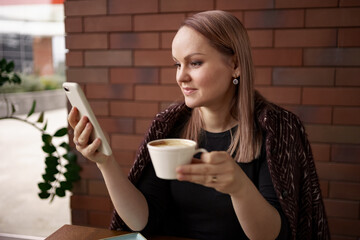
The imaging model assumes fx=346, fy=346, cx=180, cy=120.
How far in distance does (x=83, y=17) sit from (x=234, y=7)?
86 cm

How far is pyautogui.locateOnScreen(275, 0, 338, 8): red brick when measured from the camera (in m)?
1.65

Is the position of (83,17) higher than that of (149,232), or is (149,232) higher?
(83,17)

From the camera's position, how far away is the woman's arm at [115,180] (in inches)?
33.4

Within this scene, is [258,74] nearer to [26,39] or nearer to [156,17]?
[156,17]

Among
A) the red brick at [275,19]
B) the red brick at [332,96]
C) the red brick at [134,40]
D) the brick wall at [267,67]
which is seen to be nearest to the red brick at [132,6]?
the brick wall at [267,67]

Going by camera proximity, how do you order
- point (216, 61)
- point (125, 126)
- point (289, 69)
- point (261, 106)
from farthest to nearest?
point (125, 126)
point (289, 69)
point (261, 106)
point (216, 61)

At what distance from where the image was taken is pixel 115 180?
1021mm

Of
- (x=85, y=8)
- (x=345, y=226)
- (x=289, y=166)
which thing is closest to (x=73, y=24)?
(x=85, y=8)

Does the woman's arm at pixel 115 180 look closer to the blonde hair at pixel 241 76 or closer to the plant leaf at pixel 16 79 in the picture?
the blonde hair at pixel 241 76

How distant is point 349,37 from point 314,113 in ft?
1.30

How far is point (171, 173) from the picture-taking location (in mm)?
693

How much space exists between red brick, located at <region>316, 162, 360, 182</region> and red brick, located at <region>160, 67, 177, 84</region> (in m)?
0.89

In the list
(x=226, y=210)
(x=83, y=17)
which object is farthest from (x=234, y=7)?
(x=226, y=210)

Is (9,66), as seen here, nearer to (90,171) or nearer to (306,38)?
(90,171)
